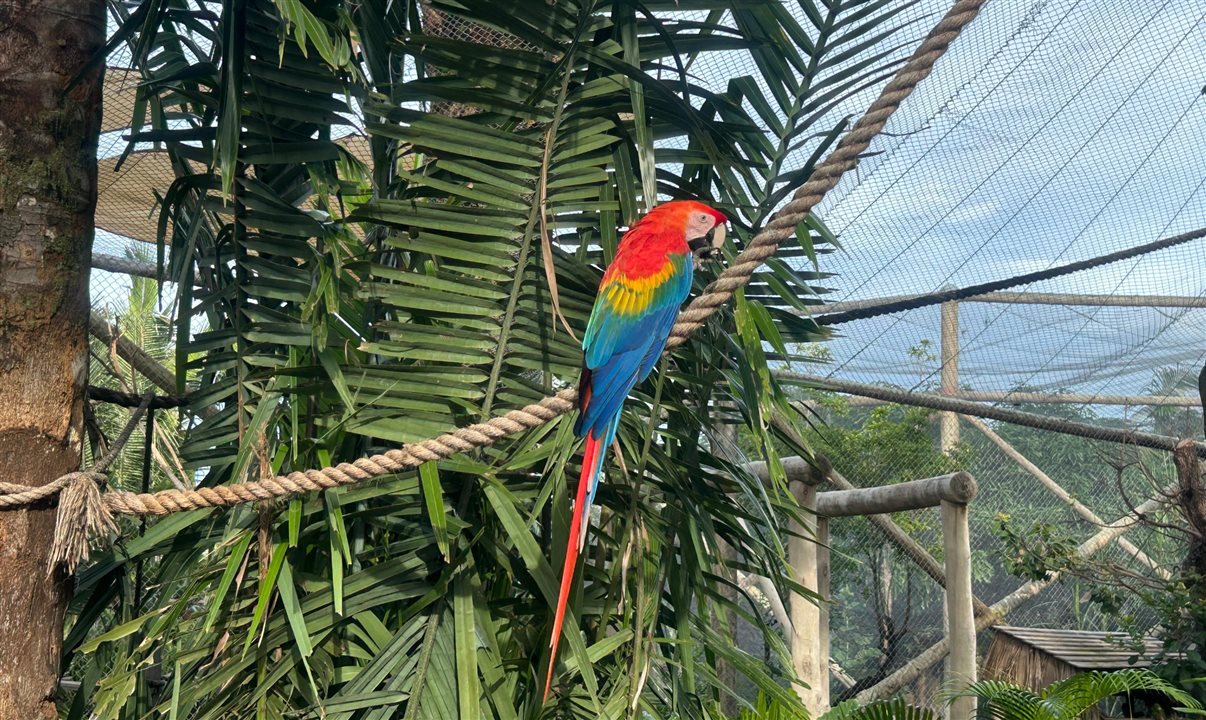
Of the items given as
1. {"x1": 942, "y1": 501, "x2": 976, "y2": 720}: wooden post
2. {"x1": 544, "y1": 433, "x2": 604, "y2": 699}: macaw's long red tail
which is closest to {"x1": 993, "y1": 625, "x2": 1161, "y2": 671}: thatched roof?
{"x1": 942, "y1": 501, "x2": 976, "y2": 720}: wooden post

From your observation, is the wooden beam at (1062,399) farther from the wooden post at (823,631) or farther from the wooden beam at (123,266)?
the wooden beam at (123,266)

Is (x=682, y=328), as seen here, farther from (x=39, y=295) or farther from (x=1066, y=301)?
(x=1066, y=301)

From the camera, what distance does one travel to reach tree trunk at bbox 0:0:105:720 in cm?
128

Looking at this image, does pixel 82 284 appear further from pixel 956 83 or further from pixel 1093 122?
pixel 1093 122

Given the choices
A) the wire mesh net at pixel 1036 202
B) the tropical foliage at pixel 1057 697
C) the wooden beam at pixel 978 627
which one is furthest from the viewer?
the wooden beam at pixel 978 627

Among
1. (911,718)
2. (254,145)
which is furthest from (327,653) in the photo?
(911,718)

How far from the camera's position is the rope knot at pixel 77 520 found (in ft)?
4.15

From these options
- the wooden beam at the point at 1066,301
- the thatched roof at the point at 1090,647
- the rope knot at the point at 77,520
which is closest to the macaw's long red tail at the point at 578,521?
the rope knot at the point at 77,520

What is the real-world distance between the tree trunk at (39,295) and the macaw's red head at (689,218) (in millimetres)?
821

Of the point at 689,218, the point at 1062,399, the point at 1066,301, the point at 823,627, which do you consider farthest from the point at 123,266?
the point at 1062,399

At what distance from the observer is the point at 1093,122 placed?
275cm

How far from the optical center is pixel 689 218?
1.39 m

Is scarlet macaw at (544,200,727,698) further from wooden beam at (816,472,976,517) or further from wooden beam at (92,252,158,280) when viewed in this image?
wooden beam at (92,252,158,280)

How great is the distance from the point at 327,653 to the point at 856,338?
2436 mm
